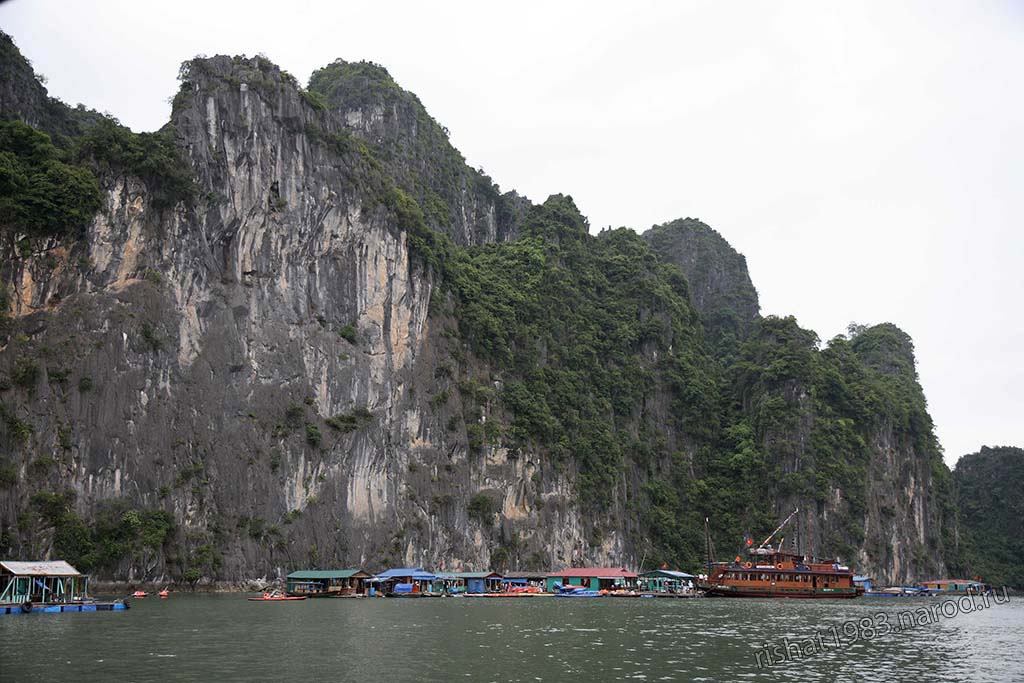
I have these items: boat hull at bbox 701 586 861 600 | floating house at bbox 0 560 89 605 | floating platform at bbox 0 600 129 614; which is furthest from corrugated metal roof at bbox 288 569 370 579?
boat hull at bbox 701 586 861 600

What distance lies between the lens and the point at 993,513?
116125 millimetres

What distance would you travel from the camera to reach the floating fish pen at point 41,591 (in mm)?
41188

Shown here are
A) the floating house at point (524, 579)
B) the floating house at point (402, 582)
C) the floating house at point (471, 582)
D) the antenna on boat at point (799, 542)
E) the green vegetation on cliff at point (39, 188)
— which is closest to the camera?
the green vegetation on cliff at point (39, 188)

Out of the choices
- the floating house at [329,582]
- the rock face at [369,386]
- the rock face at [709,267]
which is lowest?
the floating house at [329,582]

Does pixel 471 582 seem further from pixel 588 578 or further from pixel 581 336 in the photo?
pixel 581 336

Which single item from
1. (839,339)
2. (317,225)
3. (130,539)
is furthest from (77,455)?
(839,339)

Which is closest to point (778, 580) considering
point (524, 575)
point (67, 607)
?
point (524, 575)

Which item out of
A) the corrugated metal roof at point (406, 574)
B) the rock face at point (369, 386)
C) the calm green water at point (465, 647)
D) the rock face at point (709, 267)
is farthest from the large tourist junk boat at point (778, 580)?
the rock face at point (709, 267)

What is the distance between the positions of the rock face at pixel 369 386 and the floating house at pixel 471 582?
17.8ft

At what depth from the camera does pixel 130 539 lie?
5781 cm

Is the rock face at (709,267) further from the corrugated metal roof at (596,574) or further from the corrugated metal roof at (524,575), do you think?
the corrugated metal roof at (524,575)

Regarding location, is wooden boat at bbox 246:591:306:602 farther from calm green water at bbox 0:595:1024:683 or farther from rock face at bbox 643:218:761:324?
rock face at bbox 643:218:761:324

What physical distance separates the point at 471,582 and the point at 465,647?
44.0 metres

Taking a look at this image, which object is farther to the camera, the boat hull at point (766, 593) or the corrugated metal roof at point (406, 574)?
the boat hull at point (766, 593)
